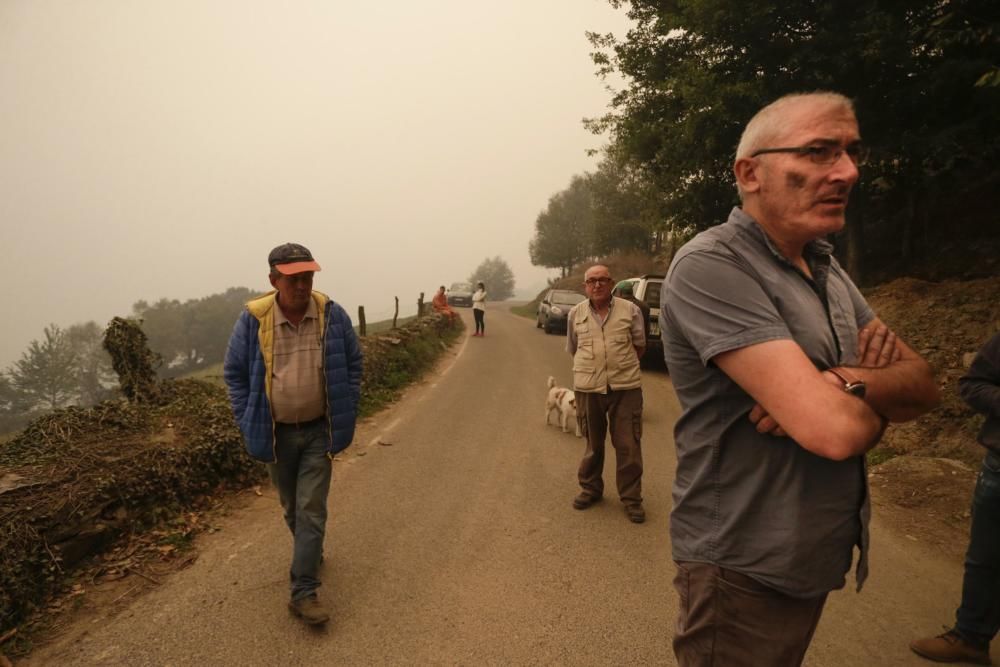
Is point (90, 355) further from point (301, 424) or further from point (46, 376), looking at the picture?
point (301, 424)

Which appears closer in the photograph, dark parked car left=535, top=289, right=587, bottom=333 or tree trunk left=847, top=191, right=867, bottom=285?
tree trunk left=847, top=191, right=867, bottom=285

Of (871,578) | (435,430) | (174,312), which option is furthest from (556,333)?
(174,312)

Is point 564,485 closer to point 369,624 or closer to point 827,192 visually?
point 369,624

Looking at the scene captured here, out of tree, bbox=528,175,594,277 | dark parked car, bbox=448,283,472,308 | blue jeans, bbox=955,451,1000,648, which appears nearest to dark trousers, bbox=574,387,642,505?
blue jeans, bbox=955,451,1000,648

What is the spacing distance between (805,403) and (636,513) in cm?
356

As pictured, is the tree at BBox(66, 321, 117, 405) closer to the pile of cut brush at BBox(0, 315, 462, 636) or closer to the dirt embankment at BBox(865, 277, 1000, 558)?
the pile of cut brush at BBox(0, 315, 462, 636)

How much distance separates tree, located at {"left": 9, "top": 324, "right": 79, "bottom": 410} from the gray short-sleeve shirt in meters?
Result: 79.2

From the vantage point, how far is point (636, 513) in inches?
174

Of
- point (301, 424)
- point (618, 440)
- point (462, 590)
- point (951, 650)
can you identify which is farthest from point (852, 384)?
point (618, 440)

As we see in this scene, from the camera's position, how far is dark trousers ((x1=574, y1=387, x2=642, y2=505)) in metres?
4.53

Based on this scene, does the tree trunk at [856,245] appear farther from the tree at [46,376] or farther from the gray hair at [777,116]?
the tree at [46,376]

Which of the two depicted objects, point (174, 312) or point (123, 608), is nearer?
point (123, 608)

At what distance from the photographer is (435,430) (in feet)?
23.7

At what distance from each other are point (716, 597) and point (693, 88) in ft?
34.9
